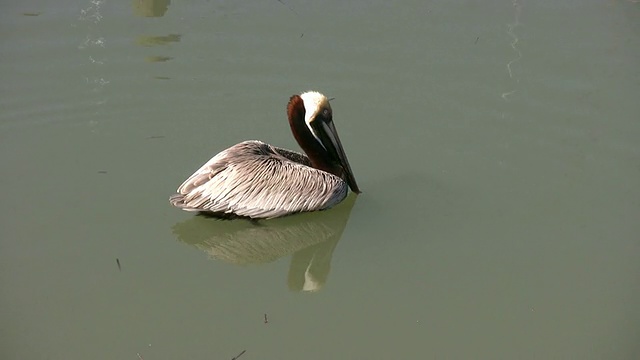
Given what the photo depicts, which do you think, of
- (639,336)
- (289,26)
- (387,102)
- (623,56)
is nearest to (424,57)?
(387,102)

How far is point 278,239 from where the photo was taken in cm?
625

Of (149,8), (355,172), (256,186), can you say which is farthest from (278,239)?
(149,8)

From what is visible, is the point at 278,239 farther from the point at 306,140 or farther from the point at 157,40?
the point at 157,40

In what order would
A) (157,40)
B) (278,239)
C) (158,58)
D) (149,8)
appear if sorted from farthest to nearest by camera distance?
(149,8) < (157,40) < (158,58) < (278,239)

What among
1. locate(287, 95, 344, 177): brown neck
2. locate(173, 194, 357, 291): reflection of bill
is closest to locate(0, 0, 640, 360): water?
locate(173, 194, 357, 291): reflection of bill

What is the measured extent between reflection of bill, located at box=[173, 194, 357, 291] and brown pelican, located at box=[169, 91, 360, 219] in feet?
0.46

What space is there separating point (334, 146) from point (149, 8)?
3591 mm

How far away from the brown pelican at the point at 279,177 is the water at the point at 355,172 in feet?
0.77

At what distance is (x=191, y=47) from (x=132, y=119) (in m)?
1.36

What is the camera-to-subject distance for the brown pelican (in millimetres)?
6039

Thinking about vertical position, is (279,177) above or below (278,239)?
above

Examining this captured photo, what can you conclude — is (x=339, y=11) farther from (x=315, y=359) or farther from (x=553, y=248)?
(x=315, y=359)

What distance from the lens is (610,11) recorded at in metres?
9.37

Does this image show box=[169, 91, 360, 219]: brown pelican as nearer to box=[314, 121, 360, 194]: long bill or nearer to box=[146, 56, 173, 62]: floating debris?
box=[314, 121, 360, 194]: long bill
